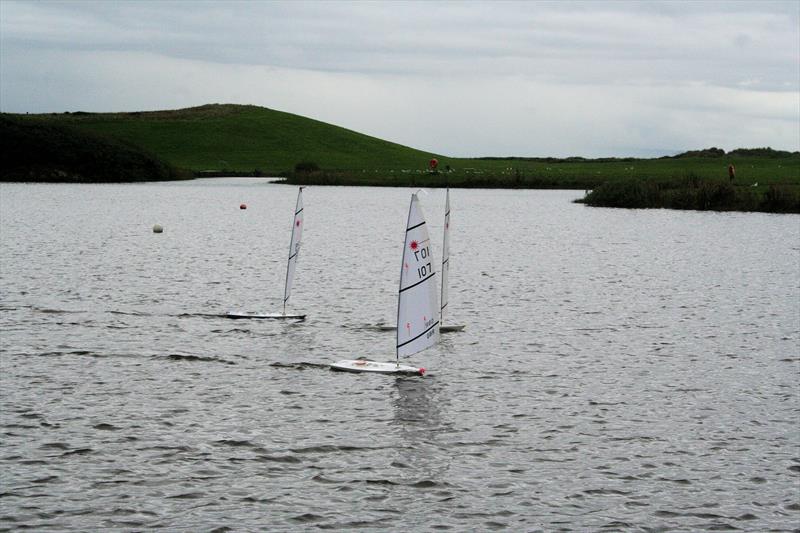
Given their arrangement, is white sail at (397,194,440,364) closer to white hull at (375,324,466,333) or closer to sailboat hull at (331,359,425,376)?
sailboat hull at (331,359,425,376)

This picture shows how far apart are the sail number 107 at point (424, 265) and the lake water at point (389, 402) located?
2873mm

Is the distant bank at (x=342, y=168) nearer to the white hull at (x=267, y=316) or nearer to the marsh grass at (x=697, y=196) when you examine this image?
the marsh grass at (x=697, y=196)

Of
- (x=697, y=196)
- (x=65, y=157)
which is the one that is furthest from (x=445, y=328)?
(x=65, y=157)

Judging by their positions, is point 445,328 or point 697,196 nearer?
point 445,328

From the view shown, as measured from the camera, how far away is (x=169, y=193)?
5359 inches

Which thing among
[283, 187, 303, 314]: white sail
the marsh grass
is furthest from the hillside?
[283, 187, 303, 314]: white sail

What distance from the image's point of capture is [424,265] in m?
26.1

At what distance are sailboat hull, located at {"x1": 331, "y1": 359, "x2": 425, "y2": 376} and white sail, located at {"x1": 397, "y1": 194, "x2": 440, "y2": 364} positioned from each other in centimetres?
112

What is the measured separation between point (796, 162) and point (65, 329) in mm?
144926

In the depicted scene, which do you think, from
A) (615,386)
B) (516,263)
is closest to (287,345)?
(615,386)

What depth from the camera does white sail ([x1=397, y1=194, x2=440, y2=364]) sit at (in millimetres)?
25553

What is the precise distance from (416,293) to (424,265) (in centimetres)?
70

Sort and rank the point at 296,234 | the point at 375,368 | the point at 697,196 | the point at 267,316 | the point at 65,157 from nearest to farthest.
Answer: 1. the point at 375,368
2. the point at 296,234
3. the point at 267,316
4. the point at 697,196
5. the point at 65,157

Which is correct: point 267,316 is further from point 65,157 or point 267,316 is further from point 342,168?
point 342,168
